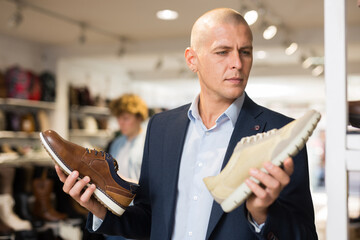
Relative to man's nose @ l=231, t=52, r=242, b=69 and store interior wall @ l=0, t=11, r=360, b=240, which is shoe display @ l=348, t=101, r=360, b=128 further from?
store interior wall @ l=0, t=11, r=360, b=240

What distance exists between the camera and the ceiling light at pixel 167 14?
5.49 m

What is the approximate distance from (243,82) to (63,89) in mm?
6605

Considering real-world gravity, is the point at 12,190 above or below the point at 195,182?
below

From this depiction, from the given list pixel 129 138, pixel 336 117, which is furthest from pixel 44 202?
pixel 336 117

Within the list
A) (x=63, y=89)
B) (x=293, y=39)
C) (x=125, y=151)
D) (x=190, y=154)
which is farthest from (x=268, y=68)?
(x=190, y=154)

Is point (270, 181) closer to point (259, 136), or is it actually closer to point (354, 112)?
point (259, 136)

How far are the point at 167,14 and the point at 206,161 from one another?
440 centimetres

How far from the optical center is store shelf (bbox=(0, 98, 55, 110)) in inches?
251

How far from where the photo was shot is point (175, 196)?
1.50m

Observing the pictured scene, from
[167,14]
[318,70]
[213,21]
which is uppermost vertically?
[167,14]

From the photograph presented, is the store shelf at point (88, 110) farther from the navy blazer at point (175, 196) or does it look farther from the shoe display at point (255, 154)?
the shoe display at point (255, 154)

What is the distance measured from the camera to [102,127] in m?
8.94

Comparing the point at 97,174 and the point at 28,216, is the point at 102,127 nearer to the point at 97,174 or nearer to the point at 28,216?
the point at 28,216

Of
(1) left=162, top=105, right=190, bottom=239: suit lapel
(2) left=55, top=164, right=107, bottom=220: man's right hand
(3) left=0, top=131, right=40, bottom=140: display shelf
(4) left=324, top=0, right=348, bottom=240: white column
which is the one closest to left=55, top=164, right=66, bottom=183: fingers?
(2) left=55, top=164, right=107, bottom=220: man's right hand
